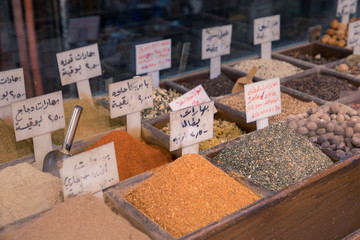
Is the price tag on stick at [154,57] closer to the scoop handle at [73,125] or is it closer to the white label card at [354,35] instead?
the scoop handle at [73,125]

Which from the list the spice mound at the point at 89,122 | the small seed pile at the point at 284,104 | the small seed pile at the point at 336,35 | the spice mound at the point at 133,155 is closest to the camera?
the spice mound at the point at 133,155

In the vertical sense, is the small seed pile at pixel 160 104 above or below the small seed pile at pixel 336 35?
below

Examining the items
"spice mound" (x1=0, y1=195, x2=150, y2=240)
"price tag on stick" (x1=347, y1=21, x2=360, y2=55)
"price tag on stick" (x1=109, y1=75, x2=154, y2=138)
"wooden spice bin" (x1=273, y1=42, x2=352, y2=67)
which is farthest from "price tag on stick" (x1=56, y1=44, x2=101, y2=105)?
"price tag on stick" (x1=347, y1=21, x2=360, y2=55)

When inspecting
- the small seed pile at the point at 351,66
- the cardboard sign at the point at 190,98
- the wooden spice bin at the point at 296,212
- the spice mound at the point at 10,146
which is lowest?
the wooden spice bin at the point at 296,212

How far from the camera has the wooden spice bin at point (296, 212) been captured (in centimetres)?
128

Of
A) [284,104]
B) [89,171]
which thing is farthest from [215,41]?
[89,171]

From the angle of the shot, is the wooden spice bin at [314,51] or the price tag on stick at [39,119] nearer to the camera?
the price tag on stick at [39,119]

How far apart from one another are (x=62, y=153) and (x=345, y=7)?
2637 millimetres

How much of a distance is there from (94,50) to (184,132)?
0.74 m

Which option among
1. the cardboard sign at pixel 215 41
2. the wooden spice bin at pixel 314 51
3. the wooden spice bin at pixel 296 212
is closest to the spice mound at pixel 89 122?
the wooden spice bin at pixel 296 212

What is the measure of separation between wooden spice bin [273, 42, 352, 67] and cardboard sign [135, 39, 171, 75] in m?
0.96

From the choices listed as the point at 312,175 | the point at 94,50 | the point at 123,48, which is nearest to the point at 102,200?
the point at 312,175

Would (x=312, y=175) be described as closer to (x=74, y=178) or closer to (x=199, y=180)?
(x=199, y=180)

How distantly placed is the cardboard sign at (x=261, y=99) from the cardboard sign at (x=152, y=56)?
2.38ft
